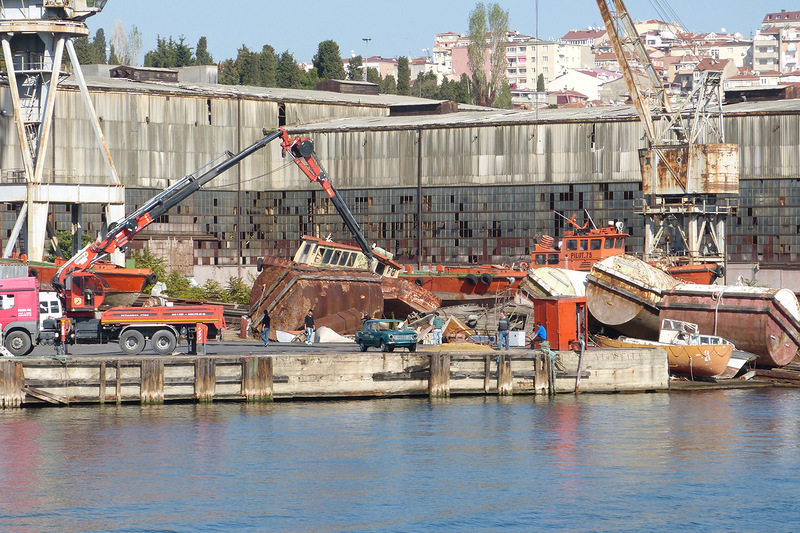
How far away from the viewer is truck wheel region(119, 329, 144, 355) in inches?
1677

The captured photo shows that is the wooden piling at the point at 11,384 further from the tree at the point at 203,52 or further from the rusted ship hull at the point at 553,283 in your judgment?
the tree at the point at 203,52

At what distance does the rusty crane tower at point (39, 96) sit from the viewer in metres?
62.8

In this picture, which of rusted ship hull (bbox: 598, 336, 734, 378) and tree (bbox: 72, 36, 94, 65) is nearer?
rusted ship hull (bbox: 598, 336, 734, 378)

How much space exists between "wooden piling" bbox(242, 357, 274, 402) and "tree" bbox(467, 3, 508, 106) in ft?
408

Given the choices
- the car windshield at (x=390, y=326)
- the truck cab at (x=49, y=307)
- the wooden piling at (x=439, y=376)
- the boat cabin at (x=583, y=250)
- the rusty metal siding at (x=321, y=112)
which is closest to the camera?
the wooden piling at (x=439, y=376)

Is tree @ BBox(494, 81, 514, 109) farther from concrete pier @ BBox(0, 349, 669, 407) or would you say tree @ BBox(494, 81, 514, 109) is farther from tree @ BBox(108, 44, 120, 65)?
concrete pier @ BBox(0, 349, 669, 407)

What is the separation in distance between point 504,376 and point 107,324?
14462mm

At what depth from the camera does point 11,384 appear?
3856 centimetres

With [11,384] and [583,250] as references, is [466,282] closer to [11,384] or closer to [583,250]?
[583,250]

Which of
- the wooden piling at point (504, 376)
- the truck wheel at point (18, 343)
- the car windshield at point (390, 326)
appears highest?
the car windshield at point (390, 326)

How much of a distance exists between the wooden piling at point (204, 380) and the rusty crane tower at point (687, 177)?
102 feet

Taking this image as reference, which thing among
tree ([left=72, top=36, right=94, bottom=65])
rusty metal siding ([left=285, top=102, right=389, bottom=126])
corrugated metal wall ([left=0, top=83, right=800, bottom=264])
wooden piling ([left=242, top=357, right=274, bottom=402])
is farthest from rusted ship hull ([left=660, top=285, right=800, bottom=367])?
tree ([left=72, top=36, right=94, bottom=65])

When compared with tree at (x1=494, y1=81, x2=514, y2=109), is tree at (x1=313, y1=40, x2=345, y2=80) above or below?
above

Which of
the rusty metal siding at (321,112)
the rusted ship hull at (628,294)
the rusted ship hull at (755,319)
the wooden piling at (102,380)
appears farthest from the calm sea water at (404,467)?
the rusty metal siding at (321,112)
